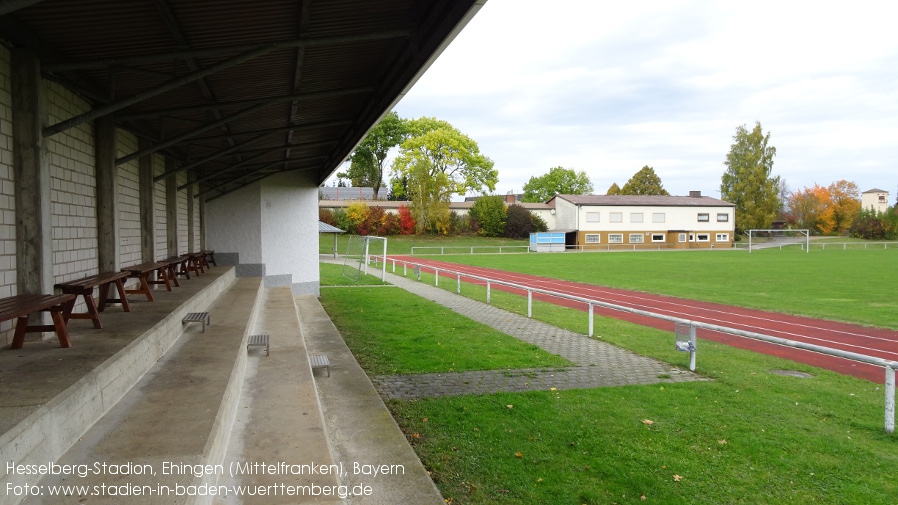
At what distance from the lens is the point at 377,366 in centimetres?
866

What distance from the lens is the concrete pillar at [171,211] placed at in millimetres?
11812

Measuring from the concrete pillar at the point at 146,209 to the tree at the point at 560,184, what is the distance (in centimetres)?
9419

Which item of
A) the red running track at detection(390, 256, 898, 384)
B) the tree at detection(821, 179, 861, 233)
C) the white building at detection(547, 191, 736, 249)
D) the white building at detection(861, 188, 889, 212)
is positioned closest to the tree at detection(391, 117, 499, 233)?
the white building at detection(547, 191, 736, 249)

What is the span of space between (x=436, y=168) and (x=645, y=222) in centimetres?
2521

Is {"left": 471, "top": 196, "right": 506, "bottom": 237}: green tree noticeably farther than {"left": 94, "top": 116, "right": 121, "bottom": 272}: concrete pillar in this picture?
Yes

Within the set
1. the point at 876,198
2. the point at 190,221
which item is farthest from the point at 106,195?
the point at 876,198

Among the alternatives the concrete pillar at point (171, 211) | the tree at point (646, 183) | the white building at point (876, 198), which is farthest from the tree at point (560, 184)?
the concrete pillar at point (171, 211)

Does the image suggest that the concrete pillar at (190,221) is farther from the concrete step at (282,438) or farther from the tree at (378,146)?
the tree at (378,146)

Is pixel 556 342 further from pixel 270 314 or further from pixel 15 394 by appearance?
pixel 15 394

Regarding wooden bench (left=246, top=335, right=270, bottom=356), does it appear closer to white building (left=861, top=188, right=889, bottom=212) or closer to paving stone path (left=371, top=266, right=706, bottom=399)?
paving stone path (left=371, top=266, right=706, bottom=399)

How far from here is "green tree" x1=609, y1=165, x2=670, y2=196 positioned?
89.6 meters

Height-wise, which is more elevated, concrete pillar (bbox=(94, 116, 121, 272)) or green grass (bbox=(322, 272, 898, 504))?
concrete pillar (bbox=(94, 116, 121, 272))

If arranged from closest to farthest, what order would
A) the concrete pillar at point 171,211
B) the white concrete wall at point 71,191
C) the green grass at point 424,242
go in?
the white concrete wall at point 71,191, the concrete pillar at point 171,211, the green grass at point 424,242

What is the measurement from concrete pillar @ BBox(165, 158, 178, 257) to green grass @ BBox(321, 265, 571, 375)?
360 centimetres
